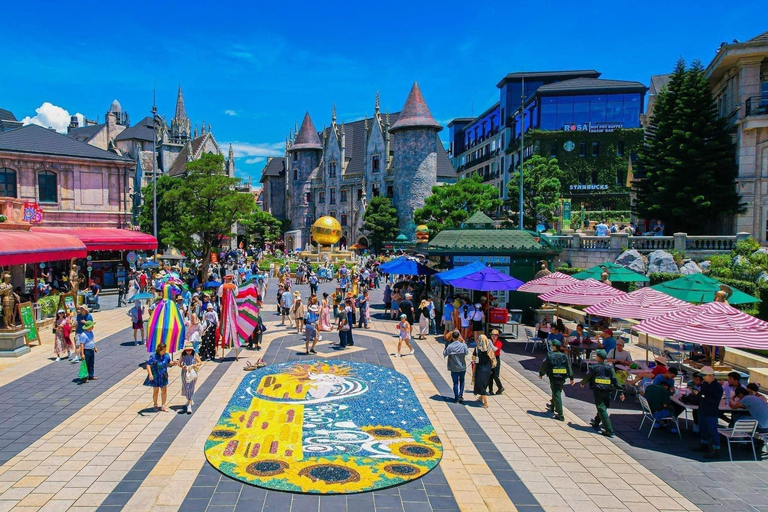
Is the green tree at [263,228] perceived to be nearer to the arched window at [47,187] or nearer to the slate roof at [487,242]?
the arched window at [47,187]

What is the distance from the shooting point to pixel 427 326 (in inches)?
790

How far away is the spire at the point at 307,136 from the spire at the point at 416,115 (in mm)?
19654

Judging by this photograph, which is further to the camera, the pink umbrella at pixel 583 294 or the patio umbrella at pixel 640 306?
the pink umbrella at pixel 583 294

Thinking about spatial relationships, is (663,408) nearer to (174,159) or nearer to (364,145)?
(364,145)

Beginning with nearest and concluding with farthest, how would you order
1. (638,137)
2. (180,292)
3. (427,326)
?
(427,326), (180,292), (638,137)

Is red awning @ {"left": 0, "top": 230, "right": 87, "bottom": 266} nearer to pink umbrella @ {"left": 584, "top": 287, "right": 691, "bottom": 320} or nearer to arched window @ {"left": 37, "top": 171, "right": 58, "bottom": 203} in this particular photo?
arched window @ {"left": 37, "top": 171, "right": 58, "bottom": 203}

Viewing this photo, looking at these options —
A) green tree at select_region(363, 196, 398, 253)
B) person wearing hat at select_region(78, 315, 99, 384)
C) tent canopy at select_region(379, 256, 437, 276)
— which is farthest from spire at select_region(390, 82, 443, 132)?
person wearing hat at select_region(78, 315, 99, 384)

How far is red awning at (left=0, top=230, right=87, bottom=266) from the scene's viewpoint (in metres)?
19.8

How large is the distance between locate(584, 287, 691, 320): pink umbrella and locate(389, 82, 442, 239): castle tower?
171ft

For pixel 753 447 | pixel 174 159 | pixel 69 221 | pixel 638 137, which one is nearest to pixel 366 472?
pixel 753 447

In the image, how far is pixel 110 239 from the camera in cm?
3272

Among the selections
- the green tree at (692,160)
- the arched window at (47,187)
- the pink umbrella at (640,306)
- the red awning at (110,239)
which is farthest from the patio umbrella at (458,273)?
the arched window at (47,187)

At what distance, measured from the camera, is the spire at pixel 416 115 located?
6531 centimetres

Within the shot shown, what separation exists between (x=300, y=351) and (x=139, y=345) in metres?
5.77
